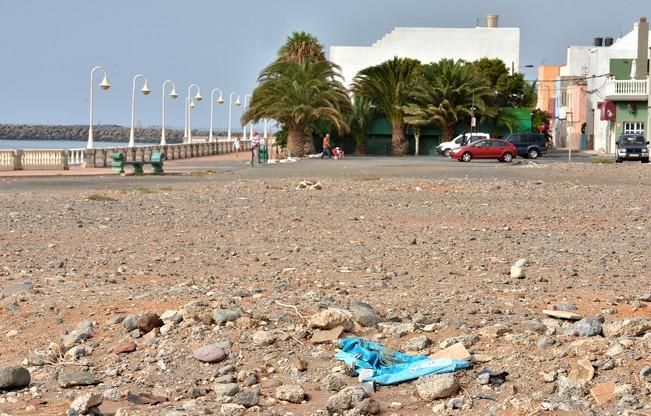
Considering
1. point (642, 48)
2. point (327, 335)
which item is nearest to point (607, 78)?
point (642, 48)

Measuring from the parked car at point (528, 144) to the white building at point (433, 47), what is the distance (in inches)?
1223

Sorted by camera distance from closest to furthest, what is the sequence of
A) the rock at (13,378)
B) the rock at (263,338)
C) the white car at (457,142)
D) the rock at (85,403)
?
the rock at (85,403) < the rock at (13,378) < the rock at (263,338) < the white car at (457,142)

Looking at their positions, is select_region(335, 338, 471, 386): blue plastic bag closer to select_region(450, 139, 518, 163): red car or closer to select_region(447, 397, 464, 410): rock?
select_region(447, 397, 464, 410): rock

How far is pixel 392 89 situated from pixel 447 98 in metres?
3.99

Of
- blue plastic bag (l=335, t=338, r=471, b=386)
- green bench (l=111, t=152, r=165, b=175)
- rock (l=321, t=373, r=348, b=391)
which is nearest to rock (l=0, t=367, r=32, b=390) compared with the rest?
rock (l=321, t=373, r=348, b=391)

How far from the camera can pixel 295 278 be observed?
512 inches

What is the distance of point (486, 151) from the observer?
63.9m

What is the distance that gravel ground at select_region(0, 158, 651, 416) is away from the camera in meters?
7.71

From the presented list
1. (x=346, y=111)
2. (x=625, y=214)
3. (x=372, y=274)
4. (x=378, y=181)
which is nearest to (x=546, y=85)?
(x=346, y=111)

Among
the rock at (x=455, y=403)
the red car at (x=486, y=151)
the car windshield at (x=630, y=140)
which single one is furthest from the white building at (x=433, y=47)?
the rock at (x=455, y=403)

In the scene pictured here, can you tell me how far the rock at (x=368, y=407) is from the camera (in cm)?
734

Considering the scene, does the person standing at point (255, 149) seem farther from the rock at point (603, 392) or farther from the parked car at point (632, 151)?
the rock at point (603, 392)

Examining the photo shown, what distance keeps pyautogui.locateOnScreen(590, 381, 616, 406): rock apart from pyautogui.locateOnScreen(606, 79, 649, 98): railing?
3010 inches

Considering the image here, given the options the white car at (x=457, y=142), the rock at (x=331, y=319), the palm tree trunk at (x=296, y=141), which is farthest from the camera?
the palm tree trunk at (x=296, y=141)
